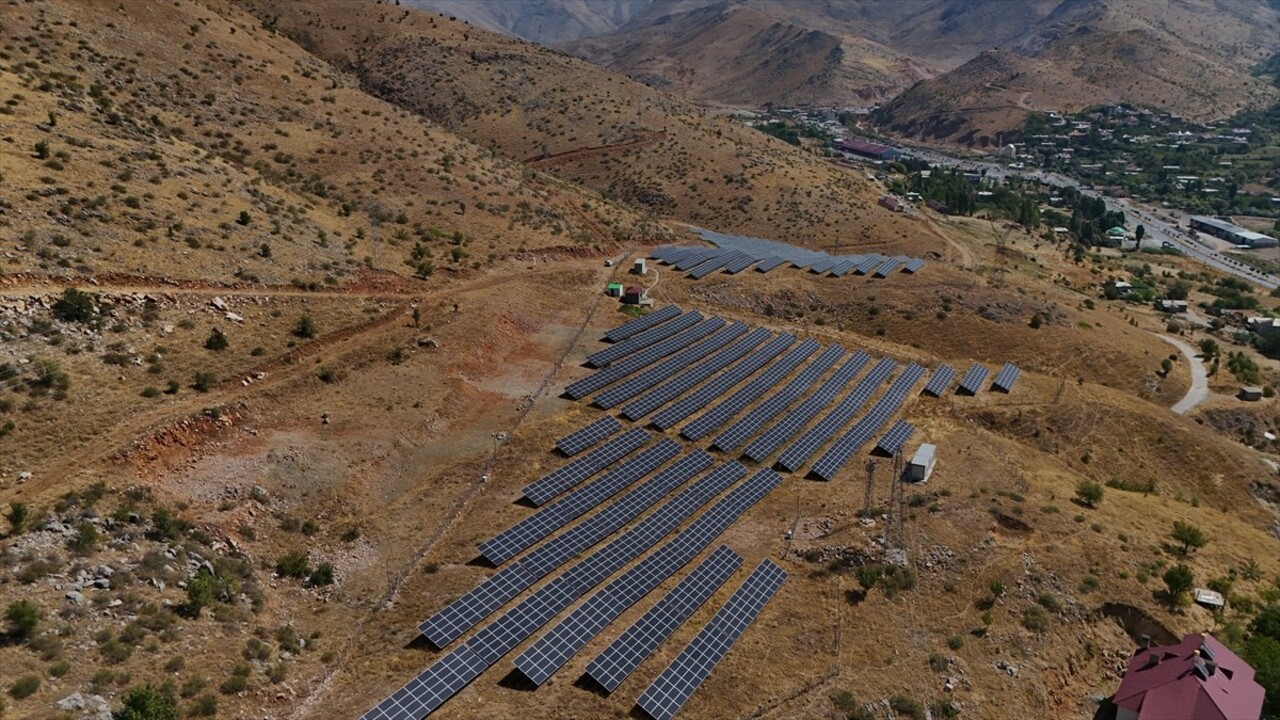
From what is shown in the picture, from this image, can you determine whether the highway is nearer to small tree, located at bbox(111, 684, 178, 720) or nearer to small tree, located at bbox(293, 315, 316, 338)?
small tree, located at bbox(293, 315, 316, 338)

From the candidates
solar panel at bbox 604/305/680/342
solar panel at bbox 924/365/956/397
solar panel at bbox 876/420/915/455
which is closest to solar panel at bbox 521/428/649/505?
solar panel at bbox 604/305/680/342

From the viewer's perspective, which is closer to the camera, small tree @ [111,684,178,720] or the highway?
small tree @ [111,684,178,720]

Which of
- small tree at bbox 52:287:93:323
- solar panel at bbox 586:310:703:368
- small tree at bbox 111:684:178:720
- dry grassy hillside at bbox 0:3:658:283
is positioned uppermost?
dry grassy hillside at bbox 0:3:658:283

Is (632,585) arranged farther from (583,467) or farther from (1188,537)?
(1188,537)

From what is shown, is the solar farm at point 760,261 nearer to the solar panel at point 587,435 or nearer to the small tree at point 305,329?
the solar panel at point 587,435

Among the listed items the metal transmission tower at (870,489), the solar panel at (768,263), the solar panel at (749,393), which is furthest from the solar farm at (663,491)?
the solar panel at (768,263)

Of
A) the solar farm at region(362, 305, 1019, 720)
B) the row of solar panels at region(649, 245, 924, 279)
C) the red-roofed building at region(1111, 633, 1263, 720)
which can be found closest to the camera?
the red-roofed building at region(1111, 633, 1263, 720)

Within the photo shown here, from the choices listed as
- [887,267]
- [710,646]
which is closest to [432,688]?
[710,646]
